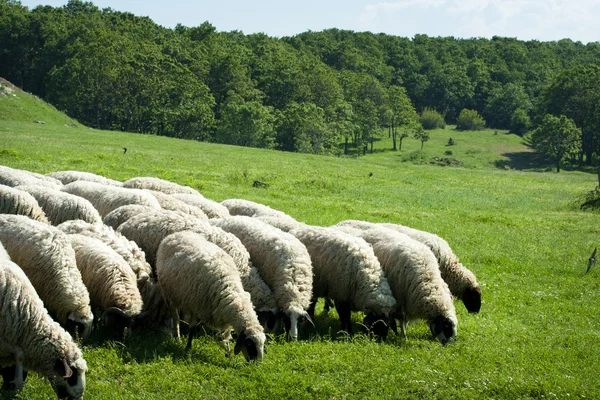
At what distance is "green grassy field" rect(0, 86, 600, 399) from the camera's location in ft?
28.8

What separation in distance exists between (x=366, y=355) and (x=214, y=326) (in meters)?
2.48

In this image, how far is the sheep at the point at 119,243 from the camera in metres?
10.6

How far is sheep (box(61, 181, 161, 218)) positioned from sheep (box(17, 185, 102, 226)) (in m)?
1.02

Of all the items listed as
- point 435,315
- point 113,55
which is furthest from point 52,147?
point 113,55

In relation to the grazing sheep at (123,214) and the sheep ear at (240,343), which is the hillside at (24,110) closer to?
the grazing sheep at (123,214)

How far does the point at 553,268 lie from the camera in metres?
19.6

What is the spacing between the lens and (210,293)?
380 inches

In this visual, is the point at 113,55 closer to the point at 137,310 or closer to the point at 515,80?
the point at 137,310

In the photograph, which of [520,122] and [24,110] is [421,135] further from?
[24,110]

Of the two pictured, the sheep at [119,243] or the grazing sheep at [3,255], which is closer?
the grazing sheep at [3,255]

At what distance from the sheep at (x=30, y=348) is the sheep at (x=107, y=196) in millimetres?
6220

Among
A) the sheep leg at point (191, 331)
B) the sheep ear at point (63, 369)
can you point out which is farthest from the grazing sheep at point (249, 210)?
the sheep ear at point (63, 369)

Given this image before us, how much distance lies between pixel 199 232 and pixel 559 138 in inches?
3979

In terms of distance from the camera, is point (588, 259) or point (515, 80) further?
point (515, 80)
